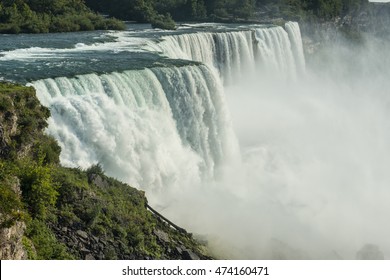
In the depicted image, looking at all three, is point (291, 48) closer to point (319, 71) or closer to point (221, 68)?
point (319, 71)

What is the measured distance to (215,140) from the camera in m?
24.4

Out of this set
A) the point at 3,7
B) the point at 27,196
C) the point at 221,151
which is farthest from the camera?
the point at 3,7

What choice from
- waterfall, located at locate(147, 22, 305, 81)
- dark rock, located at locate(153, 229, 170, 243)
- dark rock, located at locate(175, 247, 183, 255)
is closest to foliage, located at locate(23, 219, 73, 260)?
dark rock, located at locate(153, 229, 170, 243)

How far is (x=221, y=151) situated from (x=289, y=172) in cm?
353

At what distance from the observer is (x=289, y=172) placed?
26.1 metres

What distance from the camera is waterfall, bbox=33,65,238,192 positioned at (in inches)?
708

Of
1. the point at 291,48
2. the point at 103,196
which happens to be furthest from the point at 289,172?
the point at 291,48

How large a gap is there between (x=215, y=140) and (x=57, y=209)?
38.7 feet

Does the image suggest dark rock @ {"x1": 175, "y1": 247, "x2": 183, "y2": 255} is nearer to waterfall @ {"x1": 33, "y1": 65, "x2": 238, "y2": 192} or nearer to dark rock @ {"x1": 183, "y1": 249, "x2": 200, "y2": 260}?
dark rock @ {"x1": 183, "y1": 249, "x2": 200, "y2": 260}

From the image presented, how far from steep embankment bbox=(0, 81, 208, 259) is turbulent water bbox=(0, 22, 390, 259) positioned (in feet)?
5.94

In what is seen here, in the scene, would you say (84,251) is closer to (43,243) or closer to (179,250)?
(43,243)

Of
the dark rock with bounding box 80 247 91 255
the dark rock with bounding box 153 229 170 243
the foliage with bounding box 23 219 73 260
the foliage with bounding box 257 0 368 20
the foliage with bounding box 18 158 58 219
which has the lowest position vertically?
the foliage with bounding box 257 0 368 20

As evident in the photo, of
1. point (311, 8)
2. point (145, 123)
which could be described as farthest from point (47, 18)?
point (311, 8)

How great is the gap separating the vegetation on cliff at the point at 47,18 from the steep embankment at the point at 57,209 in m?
20.7
